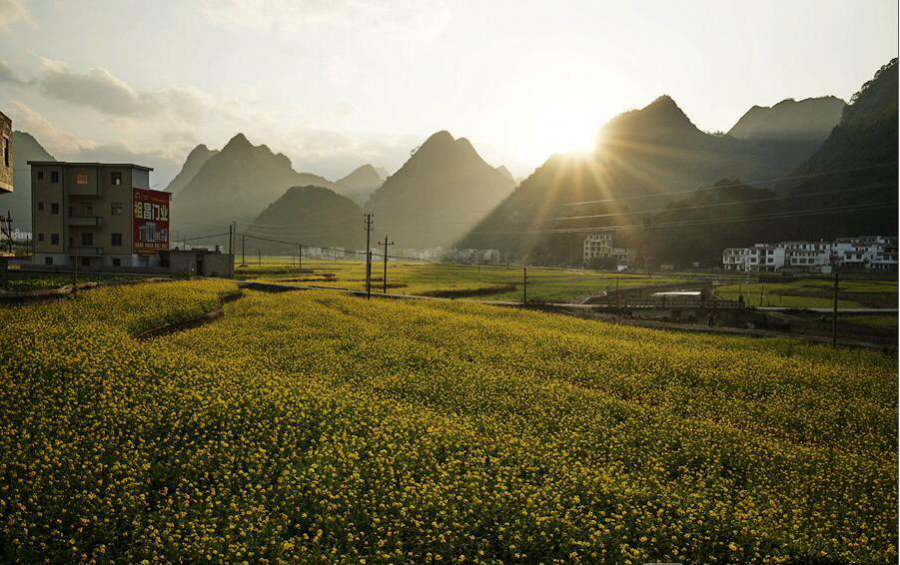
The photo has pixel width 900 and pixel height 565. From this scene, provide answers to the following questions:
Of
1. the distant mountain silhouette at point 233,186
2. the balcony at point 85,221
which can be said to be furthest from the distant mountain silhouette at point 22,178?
the distant mountain silhouette at point 233,186

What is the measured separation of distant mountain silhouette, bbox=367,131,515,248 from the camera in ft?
484

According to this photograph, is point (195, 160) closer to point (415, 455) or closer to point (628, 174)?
point (415, 455)

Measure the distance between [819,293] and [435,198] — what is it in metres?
127

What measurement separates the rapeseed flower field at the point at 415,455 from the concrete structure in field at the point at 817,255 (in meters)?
32.1

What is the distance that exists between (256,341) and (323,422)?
1085 cm

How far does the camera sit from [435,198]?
163 metres

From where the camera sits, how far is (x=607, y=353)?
23.0 meters

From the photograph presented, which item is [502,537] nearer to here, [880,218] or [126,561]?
[126,561]

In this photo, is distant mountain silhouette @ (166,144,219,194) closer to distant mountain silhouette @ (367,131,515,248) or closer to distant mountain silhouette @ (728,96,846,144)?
distant mountain silhouette @ (367,131,515,248)

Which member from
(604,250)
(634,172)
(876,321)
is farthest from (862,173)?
(634,172)

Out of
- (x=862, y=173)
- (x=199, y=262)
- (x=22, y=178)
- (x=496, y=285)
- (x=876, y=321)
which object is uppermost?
(x=862, y=173)

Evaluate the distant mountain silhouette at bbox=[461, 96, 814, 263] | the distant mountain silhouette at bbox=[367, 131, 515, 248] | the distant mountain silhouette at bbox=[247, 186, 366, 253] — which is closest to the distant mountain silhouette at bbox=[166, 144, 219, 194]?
the distant mountain silhouette at bbox=[247, 186, 366, 253]

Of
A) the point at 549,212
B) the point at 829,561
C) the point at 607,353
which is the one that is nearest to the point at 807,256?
the point at 607,353

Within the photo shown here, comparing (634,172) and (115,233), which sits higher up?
(634,172)
